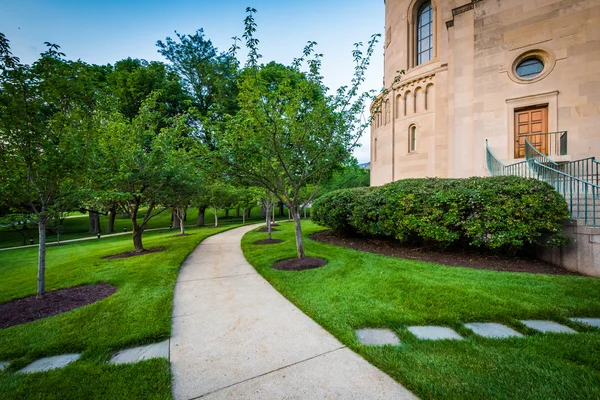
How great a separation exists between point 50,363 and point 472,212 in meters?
8.16

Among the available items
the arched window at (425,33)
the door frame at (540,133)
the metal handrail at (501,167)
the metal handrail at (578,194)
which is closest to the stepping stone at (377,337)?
the metal handrail at (578,194)

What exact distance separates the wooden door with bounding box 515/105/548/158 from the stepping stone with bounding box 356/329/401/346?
1135cm

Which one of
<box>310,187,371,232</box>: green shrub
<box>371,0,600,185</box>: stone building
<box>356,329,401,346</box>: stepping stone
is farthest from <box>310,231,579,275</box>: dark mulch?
<box>371,0,600,185</box>: stone building

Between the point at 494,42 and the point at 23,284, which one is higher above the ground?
the point at 494,42

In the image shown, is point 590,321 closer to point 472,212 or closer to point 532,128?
point 472,212

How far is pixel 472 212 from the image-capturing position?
6.36 meters

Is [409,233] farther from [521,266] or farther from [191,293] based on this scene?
[191,293]

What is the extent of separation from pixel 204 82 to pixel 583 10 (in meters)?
24.1

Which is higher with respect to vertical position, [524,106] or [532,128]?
[524,106]

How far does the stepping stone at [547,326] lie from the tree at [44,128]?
758 cm

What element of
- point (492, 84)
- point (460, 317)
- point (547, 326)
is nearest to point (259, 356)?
point (460, 317)

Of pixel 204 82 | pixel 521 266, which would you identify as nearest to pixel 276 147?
pixel 521 266

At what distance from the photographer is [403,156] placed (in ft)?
47.1

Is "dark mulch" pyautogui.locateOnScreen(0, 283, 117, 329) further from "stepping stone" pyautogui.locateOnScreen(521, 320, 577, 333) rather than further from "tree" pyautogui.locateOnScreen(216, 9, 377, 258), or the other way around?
"stepping stone" pyautogui.locateOnScreen(521, 320, 577, 333)
